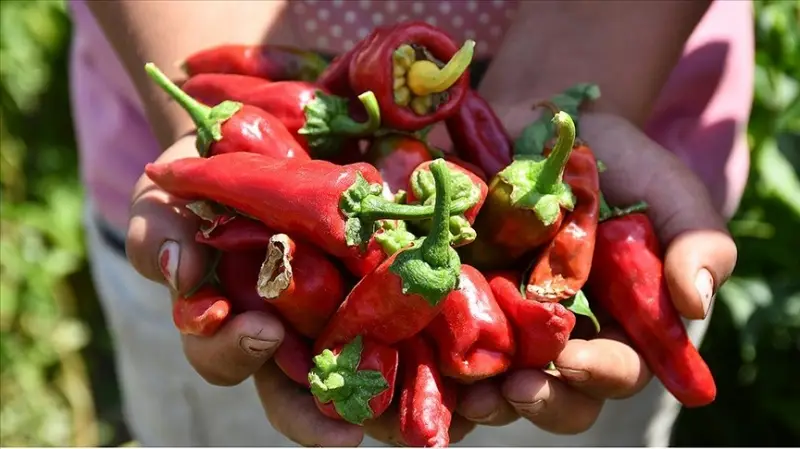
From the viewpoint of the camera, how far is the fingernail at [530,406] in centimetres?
130

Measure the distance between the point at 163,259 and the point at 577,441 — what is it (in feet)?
2.93

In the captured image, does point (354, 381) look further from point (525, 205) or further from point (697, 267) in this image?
point (697, 267)

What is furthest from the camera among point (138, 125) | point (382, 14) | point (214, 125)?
point (138, 125)

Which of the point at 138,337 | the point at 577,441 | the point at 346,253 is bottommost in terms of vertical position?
the point at 577,441

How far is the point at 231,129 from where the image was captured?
4.64ft

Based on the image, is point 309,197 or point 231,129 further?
point 231,129

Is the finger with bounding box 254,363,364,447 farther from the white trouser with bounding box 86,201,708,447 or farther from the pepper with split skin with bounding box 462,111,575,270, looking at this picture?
the white trouser with bounding box 86,201,708,447

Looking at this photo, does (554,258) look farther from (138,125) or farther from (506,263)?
(138,125)

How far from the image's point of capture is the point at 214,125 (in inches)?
55.7

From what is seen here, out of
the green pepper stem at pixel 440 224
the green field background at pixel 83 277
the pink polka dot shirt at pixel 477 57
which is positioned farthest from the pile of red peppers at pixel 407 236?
the green field background at pixel 83 277

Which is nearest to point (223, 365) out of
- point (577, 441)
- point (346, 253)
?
point (346, 253)

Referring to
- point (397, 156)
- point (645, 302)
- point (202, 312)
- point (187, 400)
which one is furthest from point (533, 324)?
point (187, 400)

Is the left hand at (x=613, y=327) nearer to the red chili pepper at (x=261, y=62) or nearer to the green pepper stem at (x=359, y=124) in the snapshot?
the green pepper stem at (x=359, y=124)

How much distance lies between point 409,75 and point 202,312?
44cm
